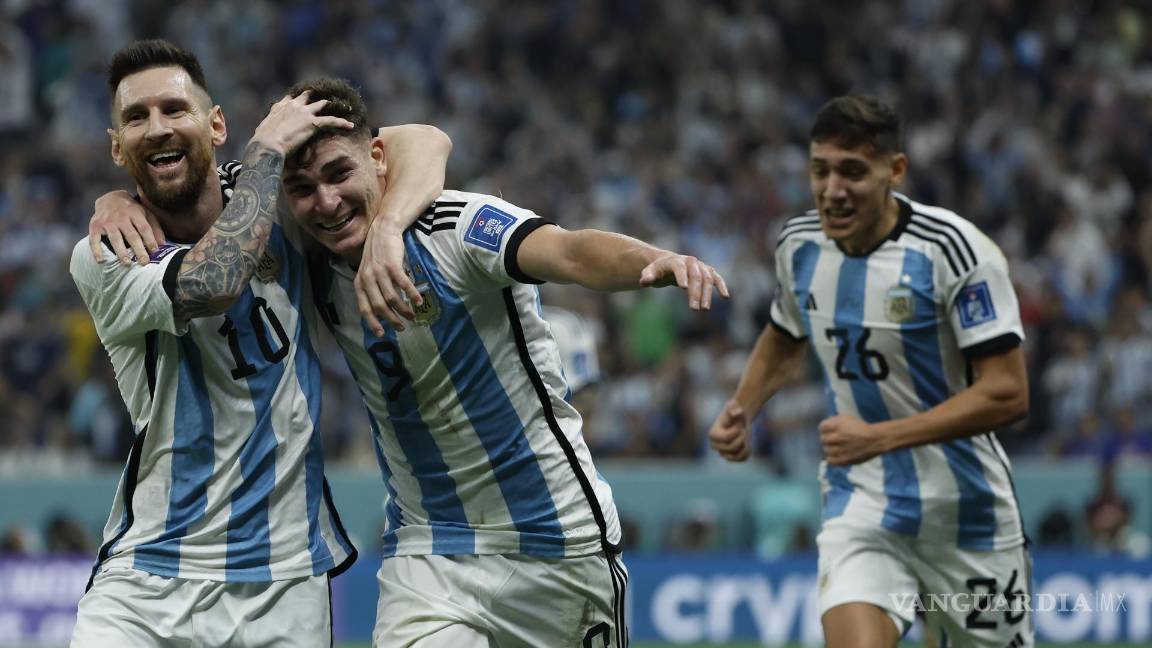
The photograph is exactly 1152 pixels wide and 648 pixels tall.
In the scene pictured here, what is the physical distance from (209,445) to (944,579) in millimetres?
3022

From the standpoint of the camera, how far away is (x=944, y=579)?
643cm

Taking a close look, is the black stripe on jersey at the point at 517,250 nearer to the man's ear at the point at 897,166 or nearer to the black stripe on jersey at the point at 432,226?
the black stripe on jersey at the point at 432,226

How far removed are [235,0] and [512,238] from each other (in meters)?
16.1

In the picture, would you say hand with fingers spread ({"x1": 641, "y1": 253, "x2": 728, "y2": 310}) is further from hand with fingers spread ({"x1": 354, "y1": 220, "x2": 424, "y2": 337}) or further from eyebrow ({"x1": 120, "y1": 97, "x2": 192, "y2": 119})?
eyebrow ({"x1": 120, "y1": 97, "x2": 192, "y2": 119})

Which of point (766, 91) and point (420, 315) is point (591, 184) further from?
point (420, 315)

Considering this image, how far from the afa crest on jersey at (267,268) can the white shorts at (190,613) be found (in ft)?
3.06

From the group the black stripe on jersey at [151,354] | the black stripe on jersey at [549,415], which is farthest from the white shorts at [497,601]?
the black stripe on jersey at [151,354]

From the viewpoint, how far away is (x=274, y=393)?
4.99m

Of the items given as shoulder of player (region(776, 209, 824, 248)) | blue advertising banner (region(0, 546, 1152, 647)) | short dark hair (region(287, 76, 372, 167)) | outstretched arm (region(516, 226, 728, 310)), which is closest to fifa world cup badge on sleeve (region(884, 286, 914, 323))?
shoulder of player (region(776, 209, 824, 248))

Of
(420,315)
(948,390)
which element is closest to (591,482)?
(420,315)

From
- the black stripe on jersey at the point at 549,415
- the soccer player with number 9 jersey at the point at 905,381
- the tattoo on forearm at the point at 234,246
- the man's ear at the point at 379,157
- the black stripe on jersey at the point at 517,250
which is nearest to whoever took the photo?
the tattoo on forearm at the point at 234,246

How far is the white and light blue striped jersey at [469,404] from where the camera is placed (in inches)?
201

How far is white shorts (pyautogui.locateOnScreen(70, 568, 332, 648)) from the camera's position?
479 centimetres

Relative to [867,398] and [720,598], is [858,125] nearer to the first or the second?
[867,398]
